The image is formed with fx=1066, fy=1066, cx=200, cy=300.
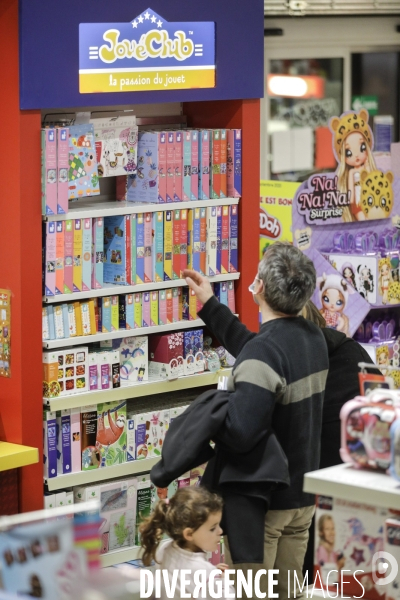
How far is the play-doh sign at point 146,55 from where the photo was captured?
13.8ft

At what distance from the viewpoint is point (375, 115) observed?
384 inches

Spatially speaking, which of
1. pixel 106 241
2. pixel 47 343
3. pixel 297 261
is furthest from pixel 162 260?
pixel 297 261

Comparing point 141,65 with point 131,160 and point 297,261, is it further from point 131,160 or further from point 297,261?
point 297,261

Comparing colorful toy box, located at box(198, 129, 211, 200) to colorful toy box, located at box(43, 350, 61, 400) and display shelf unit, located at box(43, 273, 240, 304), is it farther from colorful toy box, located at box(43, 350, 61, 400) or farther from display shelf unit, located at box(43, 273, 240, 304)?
colorful toy box, located at box(43, 350, 61, 400)

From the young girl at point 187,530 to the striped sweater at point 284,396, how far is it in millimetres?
197

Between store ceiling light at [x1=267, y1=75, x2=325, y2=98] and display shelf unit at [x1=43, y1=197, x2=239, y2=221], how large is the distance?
433cm

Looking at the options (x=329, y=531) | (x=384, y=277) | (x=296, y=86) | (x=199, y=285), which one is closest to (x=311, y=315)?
(x=199, y=285)

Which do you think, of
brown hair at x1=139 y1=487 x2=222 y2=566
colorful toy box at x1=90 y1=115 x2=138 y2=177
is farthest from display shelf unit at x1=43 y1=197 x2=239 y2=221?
brown hair at x1=139 y1=487 x2=222 y2=566

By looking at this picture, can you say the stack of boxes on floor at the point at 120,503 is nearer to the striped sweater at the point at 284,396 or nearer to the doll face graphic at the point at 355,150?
the striped sweater at the point at 284,396

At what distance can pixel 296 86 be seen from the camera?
9.05 m

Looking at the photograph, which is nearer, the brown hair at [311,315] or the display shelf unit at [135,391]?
the brown hair at [311,315]

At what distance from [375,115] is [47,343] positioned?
→ 6239 mm

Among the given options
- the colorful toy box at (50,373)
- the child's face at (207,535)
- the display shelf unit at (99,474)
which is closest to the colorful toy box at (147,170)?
the colorful toy box at (50,373)

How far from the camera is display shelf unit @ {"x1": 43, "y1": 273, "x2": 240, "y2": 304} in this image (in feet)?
14.0
